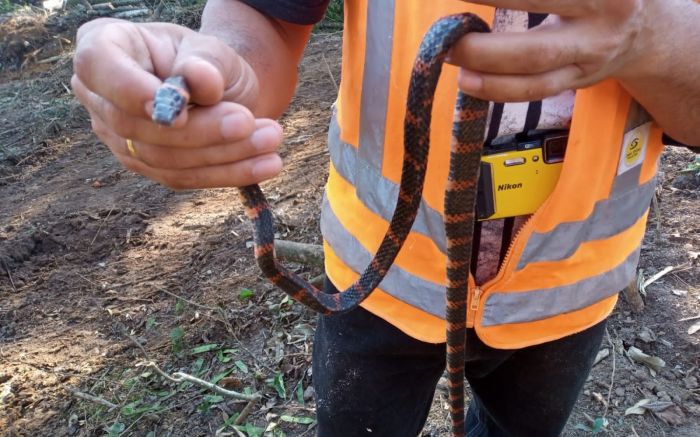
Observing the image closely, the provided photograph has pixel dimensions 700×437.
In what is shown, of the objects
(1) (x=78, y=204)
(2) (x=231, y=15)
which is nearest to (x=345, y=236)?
(2) (x=231, y=15)

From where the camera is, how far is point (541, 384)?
171cm

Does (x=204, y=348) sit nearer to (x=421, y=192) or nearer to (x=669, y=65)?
(x=421, y=192)

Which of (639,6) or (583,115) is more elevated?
(639,6)

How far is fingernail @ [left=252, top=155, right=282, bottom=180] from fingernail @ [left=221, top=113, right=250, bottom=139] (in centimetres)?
9

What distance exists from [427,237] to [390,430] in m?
0.68

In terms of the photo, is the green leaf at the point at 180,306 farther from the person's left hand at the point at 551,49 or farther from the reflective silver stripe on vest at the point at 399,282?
the person's left hand at the point at 551,49

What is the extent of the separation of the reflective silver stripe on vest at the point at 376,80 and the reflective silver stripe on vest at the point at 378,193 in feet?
0.11

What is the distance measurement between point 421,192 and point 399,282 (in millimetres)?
322

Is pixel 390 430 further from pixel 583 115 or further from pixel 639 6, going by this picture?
pixel 639 6

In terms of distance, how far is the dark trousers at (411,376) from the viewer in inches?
65.2

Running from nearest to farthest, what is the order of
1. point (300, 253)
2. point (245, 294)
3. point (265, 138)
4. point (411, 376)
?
point (265, 138), point (411, 376), point (300, 253), point (245, 294)

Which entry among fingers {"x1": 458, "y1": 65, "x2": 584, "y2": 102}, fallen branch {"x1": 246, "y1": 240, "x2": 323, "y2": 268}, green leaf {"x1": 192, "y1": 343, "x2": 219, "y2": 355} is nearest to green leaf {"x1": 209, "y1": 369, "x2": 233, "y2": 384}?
green leaf {"x1": 192, "y1": 343, "x2": 219, "y2": 355}

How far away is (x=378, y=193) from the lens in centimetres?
149

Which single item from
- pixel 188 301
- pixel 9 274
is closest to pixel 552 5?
pixel 188 301
